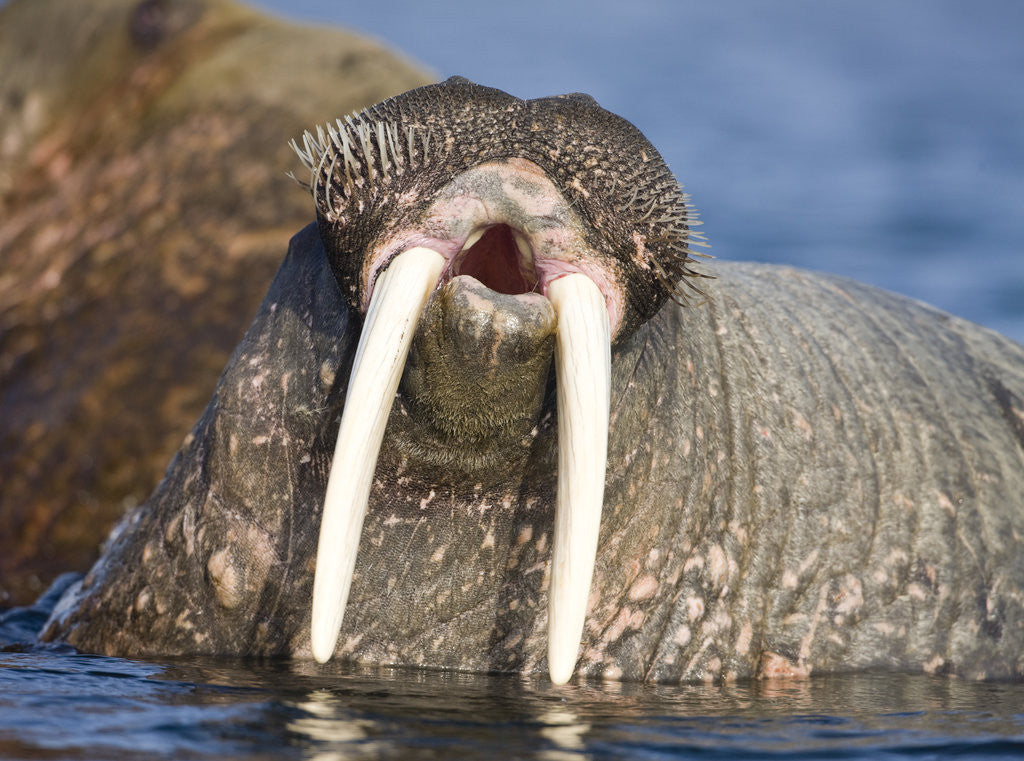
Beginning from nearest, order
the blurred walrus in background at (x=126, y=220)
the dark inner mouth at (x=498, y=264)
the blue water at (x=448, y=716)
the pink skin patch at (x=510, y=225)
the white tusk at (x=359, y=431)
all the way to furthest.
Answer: the blue water at (x=448, y=716) → the white tusk at (x=359, y=431) → the pink skin patch at (x=510, y=225) → the dark inner mouth at (x=498, y=264) → the blurred walrus in background at (x=126, y=220)

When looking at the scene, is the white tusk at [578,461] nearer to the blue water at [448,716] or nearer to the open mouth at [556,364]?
the open mouth at [556,364]

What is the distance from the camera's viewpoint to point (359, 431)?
3.45 meters

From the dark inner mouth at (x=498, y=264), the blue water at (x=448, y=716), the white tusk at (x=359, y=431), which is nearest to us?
the blue water at (x=448, y=716)

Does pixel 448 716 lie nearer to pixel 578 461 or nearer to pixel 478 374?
pixel 578 461

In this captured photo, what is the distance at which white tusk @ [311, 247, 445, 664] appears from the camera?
3447mm

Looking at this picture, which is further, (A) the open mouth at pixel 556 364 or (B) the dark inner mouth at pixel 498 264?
(B) the dark inner mouth at pixel 498 264

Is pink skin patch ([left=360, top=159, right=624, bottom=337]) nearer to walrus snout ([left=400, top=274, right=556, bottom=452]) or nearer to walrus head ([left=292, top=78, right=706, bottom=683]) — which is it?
walrus head ([left=292, top=78, right=706, bottom=683])

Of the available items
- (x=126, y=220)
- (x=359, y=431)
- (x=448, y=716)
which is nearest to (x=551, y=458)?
(x=359, y=431)

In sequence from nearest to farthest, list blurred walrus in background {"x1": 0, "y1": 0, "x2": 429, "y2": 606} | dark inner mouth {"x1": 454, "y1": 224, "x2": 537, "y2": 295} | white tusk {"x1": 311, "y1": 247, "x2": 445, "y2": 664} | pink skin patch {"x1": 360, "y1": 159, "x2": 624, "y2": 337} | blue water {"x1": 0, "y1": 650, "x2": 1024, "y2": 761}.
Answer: blue water {"x1": 0, "y1": 650, "x2": 1024, "y2": 761}
white tusk {"x1": 311, "y1": 247, "x2": 445, "y2": 664}
pink skin patch {"x1": 360, "y1": 159, "x2": 624, "y2": 337}
dark inner mouth {"x1": 454, "y1": 224, "x2": 537, "y2": 295}
blurred walrus in background {"x1": 0, "y1": 0, "x2": 429, "y2": 606}

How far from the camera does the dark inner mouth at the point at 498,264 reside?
3764mm

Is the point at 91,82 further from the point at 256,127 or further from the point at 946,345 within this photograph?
the point at 946,345

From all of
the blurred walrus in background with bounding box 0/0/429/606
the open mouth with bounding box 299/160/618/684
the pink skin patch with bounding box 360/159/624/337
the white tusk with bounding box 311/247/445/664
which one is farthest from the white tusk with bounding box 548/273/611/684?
the blurred walrus in background with bounding box 0/0/429/606

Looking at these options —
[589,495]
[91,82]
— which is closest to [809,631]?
[589,495]

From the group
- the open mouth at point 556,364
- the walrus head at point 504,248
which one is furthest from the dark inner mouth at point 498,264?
the open mouth at point 556,364
